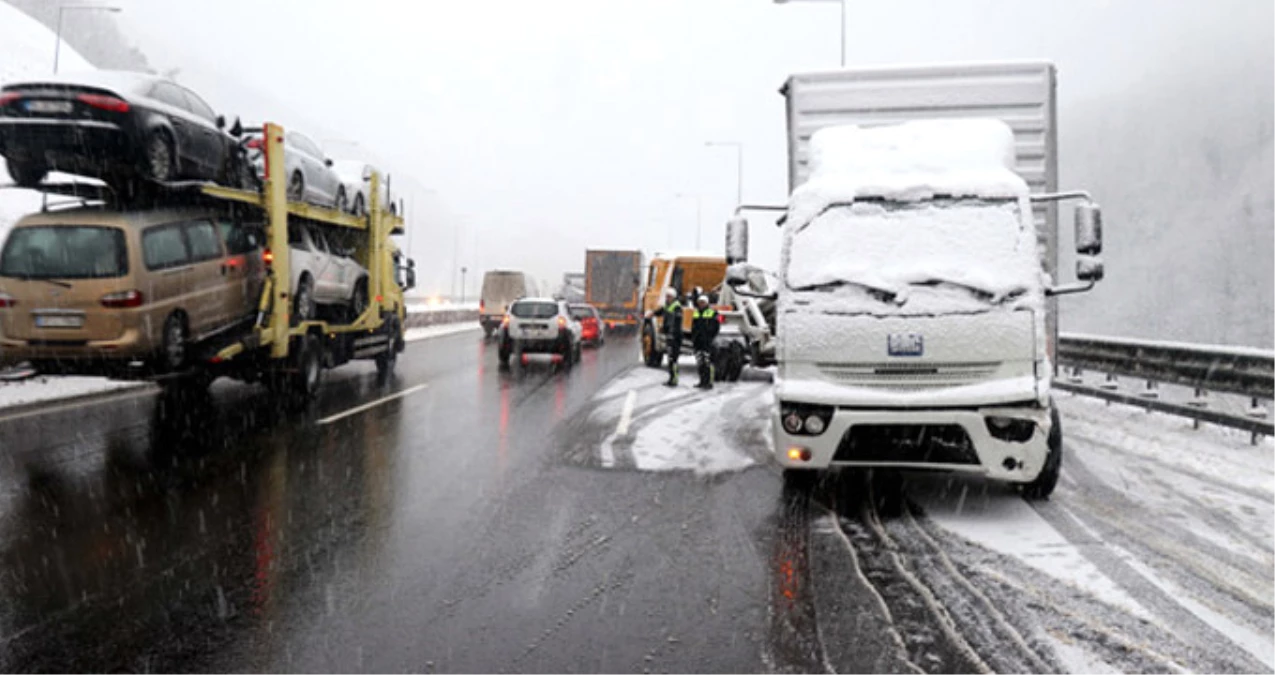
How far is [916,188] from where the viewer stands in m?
6.71

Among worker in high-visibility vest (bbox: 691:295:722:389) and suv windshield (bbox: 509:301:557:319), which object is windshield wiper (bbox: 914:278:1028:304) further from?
suv windshield (bbox: 509:301:557:319)

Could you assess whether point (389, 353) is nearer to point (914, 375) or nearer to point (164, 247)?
point (164, 247)

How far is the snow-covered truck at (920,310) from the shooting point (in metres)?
5.95

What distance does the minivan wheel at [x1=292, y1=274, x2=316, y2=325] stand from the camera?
1192 cm

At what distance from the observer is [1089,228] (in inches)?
257

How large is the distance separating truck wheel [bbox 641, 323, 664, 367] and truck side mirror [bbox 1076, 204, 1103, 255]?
12262 mm

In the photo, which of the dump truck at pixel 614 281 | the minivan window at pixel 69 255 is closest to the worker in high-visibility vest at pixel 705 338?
the minivan window at pixel 69 255

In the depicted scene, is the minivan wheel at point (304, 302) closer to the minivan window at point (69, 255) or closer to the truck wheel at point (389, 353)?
the truck wheel at point (389, 353)

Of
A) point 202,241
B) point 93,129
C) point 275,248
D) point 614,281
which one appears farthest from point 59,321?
point 614,281

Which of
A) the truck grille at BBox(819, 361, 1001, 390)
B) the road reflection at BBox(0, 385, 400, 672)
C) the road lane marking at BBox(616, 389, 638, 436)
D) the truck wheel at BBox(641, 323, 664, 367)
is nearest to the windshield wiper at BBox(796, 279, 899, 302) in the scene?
the truck grille at BBox(819, 361, 1001, 390)

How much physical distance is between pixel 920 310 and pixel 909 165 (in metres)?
1.55

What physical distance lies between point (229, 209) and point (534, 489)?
20.0ft

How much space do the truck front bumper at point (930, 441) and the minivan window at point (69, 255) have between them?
6460 millimetres

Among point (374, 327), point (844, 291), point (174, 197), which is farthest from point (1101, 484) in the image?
point (374, 327)
